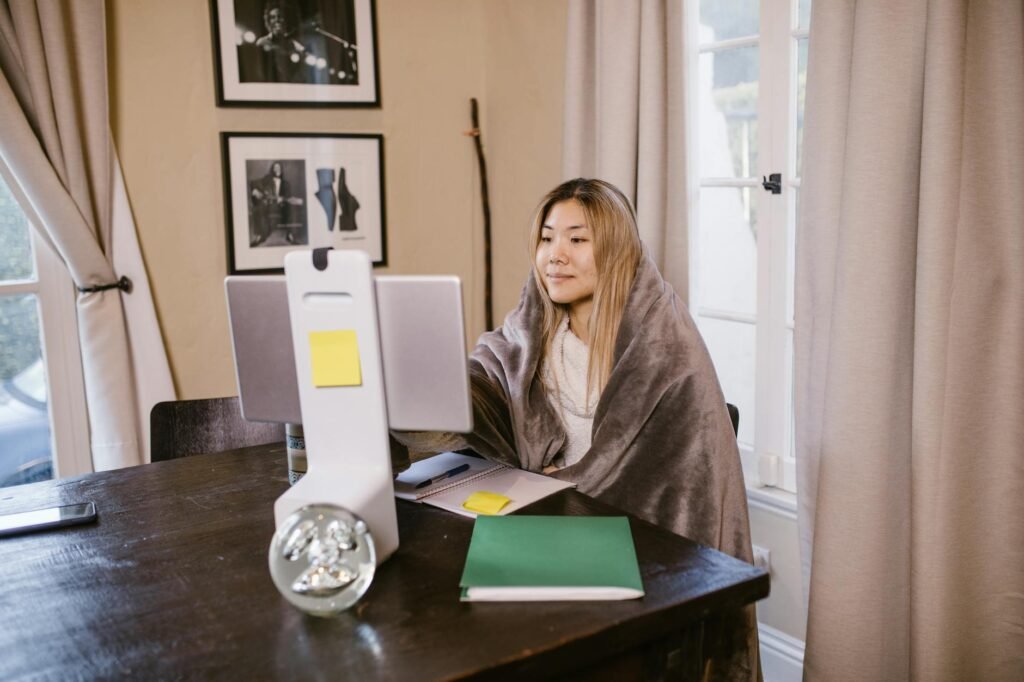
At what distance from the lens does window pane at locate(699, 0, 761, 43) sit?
249 centimetres

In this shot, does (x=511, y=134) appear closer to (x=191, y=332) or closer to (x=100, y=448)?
(x=191, y=332)

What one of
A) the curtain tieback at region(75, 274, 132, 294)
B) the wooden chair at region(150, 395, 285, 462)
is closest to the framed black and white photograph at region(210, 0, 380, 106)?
the curtain tieback at region(75, 274, 132, 294)

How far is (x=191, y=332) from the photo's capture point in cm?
305

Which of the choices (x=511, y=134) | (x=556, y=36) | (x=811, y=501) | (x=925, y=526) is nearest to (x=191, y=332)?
(x=511, y=134)

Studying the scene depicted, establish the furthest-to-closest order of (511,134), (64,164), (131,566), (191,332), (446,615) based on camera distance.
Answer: (511,134)
(191,332)
(64,164)
(131,566)
(446,615)

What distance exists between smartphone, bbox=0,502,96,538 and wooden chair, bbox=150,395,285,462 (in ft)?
2.05

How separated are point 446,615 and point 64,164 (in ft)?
6.85

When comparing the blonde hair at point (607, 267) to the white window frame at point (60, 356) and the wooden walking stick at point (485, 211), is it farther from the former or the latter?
the white window frame at point (60, 356)

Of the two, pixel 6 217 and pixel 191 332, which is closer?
pixel 6 217

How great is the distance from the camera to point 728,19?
8.37 feet

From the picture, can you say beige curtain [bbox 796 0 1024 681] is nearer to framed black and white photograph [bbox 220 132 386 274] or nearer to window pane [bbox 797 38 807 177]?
window pane [bbox 797 38 807 177]

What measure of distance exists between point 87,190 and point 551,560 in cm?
206

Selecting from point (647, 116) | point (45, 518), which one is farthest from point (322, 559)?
point (647, 116)

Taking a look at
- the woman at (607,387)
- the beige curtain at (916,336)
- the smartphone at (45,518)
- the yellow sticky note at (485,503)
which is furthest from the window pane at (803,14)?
the smartphone at (45,518)
